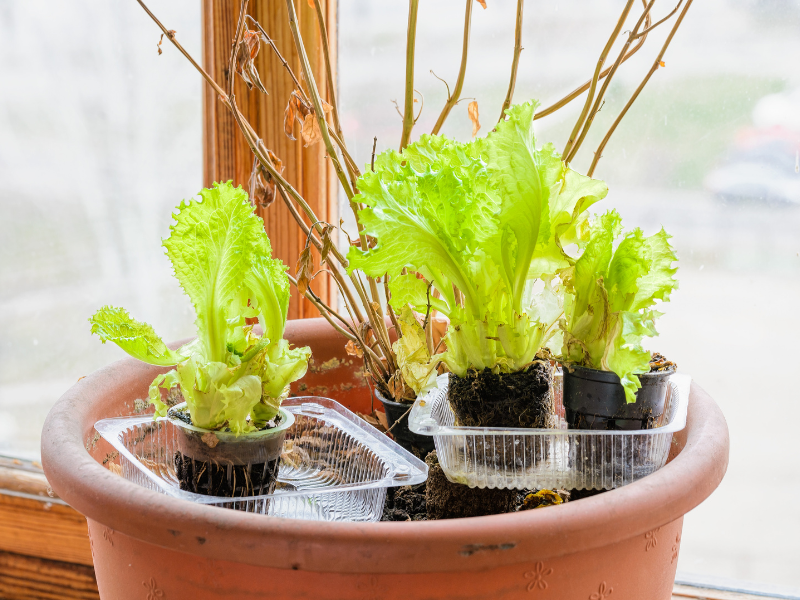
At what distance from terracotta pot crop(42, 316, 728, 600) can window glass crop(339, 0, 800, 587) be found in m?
0.56

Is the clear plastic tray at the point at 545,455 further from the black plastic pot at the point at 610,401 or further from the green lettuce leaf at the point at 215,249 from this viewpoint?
the green lettuce leaf at the point at 215,249

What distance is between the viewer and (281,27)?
0.97 m

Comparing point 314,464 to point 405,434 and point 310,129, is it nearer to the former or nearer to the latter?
point 405,434

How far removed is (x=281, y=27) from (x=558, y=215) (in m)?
0.57

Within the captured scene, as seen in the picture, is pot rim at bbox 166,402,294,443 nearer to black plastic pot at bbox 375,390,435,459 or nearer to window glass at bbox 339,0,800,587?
black plastic pot at bbox 375,390,435,459

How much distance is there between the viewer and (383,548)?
0.41 metres

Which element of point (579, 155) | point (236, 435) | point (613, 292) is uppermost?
point (579, 155)

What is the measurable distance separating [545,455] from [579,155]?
2.02 feet

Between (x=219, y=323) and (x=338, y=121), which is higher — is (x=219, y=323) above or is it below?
below

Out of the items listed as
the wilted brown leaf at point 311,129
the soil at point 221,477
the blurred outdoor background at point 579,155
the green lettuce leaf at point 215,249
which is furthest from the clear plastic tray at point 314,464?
the blurred outdoor background at point 579,155

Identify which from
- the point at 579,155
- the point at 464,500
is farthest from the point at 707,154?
the point at 464,500

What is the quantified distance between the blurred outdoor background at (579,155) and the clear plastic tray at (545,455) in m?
0.52

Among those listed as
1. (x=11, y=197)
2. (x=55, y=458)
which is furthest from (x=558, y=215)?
(x=11, y=197)

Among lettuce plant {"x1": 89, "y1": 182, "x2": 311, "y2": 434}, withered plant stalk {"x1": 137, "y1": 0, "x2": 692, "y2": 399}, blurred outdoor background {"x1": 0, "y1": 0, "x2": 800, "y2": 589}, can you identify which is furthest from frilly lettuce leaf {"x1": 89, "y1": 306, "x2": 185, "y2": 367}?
blurred outdoor background {"x1": 0, "y1": 0, "x2": 800, "y2": 589}
